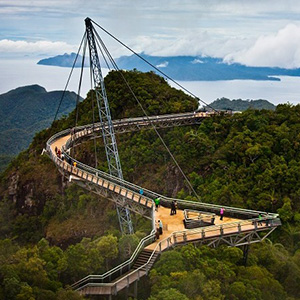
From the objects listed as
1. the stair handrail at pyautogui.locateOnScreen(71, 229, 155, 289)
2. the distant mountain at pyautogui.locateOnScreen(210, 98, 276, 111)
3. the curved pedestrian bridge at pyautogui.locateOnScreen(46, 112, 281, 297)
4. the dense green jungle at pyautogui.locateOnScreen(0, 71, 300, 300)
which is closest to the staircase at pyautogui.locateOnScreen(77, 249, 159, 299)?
the curved pedestrian bridge at pyautogui.locateOnScreen(46, 112, 281, 297)

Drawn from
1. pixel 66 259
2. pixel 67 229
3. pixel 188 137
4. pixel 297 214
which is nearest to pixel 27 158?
pixel 67 229

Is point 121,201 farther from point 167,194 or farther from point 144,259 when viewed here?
point 167,194

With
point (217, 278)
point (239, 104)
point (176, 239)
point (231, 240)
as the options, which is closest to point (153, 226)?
point (176, 239)

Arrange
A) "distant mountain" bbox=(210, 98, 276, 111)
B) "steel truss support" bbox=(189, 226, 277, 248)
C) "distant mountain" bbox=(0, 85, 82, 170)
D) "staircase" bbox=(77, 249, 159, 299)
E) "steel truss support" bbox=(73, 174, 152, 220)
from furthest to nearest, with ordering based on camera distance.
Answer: "distant mountain" bbox=(0, 85, 82, 170) → "distant mountain" bbox=(210, 98, 276, 111) → "steel truss support" bbox=(73, 174, 152, 220) → "steel truss support" bbox=(189, 226, 277, 248) → "staircase" bbox=(77, 249, 159, 299)

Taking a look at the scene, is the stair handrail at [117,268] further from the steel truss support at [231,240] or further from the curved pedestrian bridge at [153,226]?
the steel truss support at [231,240]

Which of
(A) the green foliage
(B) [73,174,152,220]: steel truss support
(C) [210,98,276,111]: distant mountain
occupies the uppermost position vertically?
(C) [210,98,276,111]: distant mountain

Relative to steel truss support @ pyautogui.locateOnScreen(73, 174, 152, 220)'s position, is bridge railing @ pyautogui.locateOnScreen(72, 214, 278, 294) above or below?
below

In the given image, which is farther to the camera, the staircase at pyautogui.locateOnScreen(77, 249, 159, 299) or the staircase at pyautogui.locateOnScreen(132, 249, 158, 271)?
the staircase at pyautogui.locateOnScreen(132, 249, 158, 271)

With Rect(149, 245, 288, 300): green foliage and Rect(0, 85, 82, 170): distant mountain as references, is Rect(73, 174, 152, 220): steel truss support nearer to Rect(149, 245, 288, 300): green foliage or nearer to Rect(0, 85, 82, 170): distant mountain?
Rect(149, 245, 288, 300): green foliage

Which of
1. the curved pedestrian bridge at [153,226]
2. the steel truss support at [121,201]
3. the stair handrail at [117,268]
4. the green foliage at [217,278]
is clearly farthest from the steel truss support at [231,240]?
the steel truss support at [121,201]
